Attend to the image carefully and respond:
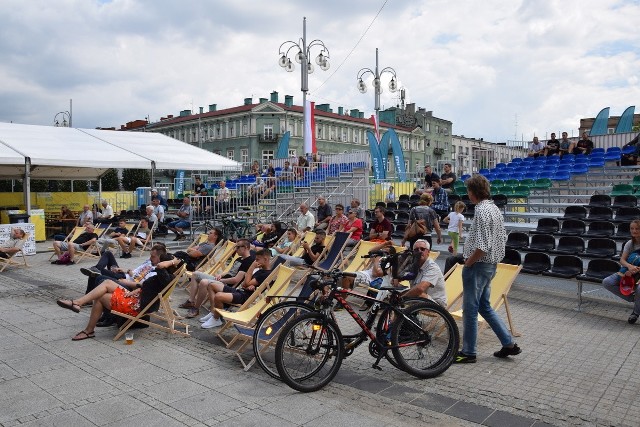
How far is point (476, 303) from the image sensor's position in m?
5.47

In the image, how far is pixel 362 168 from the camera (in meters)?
18.4

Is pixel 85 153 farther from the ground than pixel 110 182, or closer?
farther from the ground

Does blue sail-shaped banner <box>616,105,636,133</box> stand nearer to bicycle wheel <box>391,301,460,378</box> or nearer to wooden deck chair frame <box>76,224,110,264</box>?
wooden deck chair frame <box>76,224,110,264</box>

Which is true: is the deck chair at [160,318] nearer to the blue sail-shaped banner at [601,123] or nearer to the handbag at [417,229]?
the handbag at [417,229]

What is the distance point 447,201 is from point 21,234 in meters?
9.97

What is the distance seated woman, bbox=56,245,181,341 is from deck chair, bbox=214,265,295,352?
0.87 metres

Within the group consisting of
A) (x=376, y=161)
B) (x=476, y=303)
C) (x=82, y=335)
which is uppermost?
(x=376, y=161)

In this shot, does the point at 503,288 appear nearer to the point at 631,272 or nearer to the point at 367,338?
the point at 631,272

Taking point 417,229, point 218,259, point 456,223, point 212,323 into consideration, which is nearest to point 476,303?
point 212,323

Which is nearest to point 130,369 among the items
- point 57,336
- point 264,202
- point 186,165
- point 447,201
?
point 57,336

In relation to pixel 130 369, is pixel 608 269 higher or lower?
higher

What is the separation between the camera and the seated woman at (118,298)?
261 inches

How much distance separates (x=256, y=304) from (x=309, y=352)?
59.8 inches

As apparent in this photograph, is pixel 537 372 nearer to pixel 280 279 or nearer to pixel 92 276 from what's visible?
pixel 280 279
